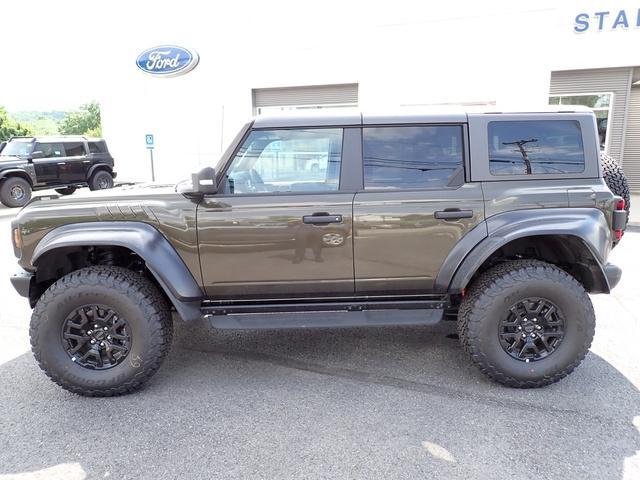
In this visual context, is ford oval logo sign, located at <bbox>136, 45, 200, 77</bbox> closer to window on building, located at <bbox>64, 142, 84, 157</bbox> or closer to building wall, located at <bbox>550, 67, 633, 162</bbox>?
window on building, located at <bbox>64, 142, 84, 157</bbox>

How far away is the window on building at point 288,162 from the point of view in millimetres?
3209

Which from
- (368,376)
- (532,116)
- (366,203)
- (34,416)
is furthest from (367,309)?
(34,416)

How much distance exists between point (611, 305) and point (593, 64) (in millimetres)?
9447

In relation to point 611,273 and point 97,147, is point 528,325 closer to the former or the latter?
point 611,273

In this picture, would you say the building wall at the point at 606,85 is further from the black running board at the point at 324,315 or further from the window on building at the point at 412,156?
the black running board at the point at 324,315

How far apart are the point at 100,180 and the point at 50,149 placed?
1.58 m

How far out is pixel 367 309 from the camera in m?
3.29

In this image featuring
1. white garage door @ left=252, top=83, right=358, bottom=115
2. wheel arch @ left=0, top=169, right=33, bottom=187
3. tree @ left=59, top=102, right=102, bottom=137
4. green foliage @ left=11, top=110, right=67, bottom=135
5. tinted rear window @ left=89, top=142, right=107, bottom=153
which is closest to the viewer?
wheel arch @ left=0, top=169, right=33, bottom=187

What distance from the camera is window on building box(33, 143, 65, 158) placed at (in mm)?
13320

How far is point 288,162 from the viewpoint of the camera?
10.8ft

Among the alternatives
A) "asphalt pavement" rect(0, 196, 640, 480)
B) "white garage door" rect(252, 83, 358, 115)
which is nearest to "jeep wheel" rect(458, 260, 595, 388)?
"asphalt pavement" rect(0, 196, 640, 480)

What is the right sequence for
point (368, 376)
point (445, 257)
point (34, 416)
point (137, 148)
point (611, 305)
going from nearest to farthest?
point (34, 416) < point (445, 257) < point (368, 376) < point (611, 305) < point (137, 148)

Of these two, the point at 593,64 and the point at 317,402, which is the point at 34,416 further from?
the point at 593,64

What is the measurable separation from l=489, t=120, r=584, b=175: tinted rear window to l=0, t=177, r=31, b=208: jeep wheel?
12.8 meters
